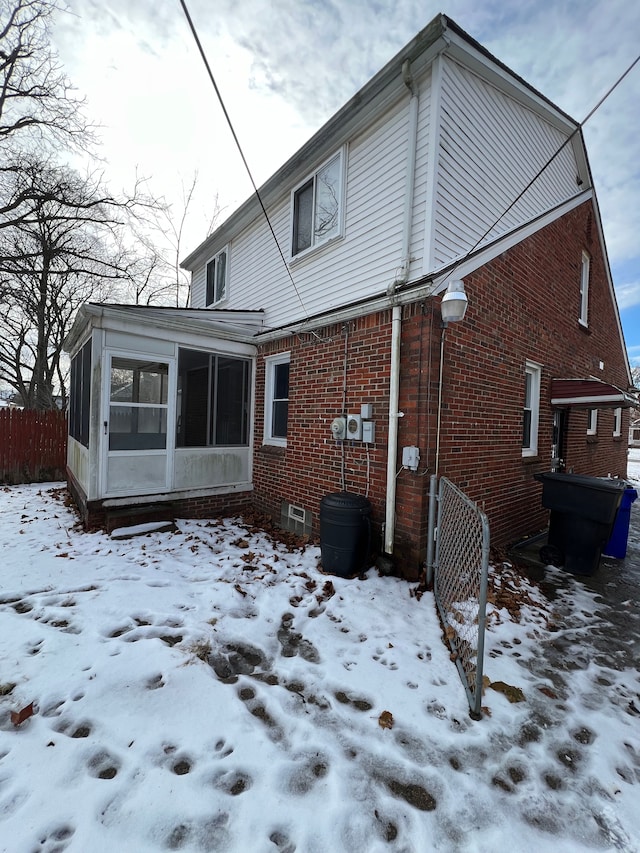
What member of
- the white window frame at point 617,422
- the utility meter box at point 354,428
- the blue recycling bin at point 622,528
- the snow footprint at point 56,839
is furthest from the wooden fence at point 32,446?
the white window frame at point 617,422

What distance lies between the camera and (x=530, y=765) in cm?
207

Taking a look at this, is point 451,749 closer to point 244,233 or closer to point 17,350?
point 244,233

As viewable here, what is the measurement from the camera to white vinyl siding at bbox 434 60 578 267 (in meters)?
4.62

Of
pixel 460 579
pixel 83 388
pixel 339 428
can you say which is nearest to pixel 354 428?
pixel 339 428

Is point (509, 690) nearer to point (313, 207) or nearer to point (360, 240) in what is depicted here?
point (360, 240)

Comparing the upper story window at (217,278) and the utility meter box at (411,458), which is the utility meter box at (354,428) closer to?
the utility meter box at (411,458)

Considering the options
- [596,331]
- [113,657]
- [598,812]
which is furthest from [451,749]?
[596,331]

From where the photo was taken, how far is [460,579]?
11.9ft

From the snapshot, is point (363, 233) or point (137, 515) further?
point (137, 515)

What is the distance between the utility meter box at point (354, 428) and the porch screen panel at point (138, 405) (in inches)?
121

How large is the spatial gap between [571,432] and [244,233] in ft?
27.3

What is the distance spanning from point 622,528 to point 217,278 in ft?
32.0

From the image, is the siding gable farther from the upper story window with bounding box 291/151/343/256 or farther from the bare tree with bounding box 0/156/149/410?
the bare tree with bounding box 0/156/149/410

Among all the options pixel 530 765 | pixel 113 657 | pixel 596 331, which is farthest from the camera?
pixel 596 331
